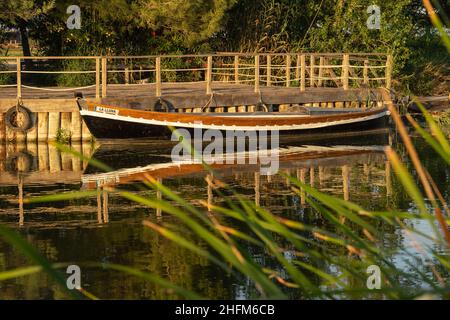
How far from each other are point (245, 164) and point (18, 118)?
6943 mm

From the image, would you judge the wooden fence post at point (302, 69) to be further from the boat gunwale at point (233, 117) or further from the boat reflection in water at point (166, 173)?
the boat reflection in water at point (166, 173)

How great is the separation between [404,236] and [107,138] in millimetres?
13572

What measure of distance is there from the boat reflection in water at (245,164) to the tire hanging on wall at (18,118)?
6.87ft

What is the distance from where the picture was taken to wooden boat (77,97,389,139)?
25547mm

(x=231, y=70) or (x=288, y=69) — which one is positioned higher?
(x=231, y=70)

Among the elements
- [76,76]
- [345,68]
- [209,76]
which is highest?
[345,68]

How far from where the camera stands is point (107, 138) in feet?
85.3

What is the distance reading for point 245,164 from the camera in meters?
22.6

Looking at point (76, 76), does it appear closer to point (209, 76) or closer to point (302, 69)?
point (209, 76)

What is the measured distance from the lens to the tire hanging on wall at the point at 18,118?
26.1 metres

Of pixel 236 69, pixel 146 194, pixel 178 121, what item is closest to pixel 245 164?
pixel 178 121

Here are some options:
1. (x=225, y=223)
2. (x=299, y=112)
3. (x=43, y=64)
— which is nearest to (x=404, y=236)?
(x=225, y=223)

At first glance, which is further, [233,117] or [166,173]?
[233,117]

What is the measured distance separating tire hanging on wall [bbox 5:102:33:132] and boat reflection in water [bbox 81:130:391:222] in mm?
2094
